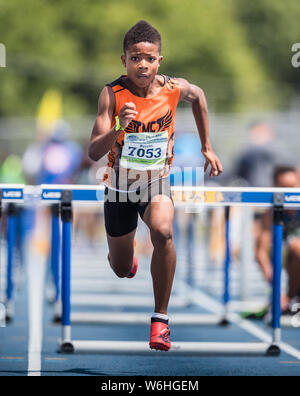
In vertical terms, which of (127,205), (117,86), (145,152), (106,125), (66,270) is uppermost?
(117,86)

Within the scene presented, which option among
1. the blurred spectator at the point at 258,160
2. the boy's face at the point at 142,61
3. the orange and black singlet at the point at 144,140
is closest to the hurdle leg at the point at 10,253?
the orange and black singlet at the point at 144,140

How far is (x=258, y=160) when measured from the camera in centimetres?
1177

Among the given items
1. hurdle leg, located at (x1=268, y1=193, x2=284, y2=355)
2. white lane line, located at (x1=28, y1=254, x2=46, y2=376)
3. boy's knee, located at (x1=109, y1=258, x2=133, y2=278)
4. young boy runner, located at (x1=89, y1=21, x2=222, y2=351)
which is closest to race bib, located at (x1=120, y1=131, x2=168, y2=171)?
young boy runner, located at (x1=89, y1=21, x2=222, y2=351)

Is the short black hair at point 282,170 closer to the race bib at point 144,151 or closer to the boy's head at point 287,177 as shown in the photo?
the boy's head at point 287,177

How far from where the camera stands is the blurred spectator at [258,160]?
38.4 feet

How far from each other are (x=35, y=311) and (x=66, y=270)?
123 inches

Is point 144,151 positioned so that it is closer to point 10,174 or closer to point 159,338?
point 159,338

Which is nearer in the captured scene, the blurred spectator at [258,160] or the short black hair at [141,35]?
the short black hair at [141,35]

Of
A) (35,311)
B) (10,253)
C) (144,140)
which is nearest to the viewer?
(144,140)

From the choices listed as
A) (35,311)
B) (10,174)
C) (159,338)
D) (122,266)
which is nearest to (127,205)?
(122,266)

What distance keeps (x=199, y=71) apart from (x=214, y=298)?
3126cm

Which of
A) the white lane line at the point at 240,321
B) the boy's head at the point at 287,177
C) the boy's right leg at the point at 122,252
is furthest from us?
the boy's head at the point at 287,177

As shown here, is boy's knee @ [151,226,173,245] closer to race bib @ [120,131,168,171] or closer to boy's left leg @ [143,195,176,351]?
boy's left leg @ [143,195,176,351]
